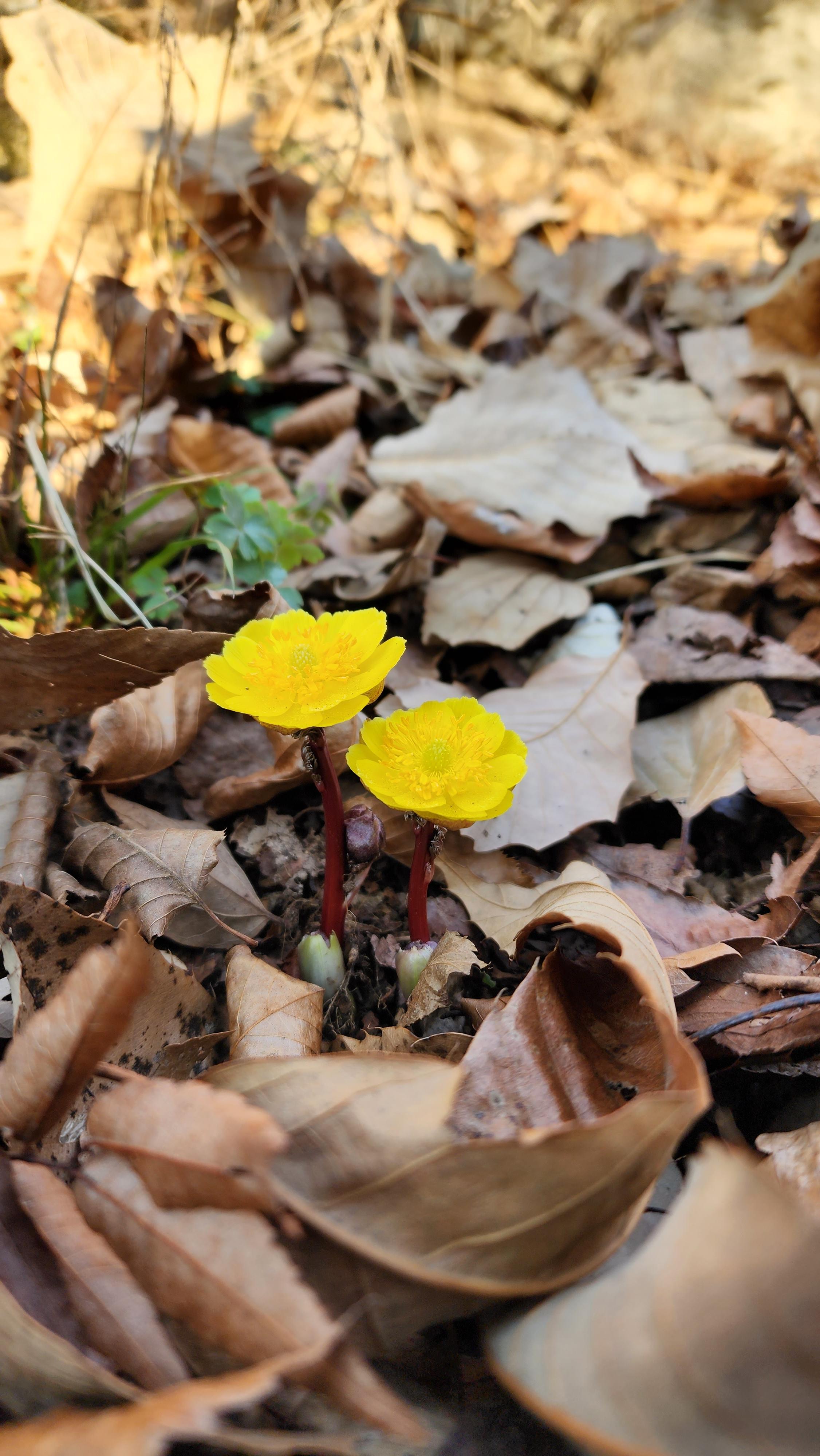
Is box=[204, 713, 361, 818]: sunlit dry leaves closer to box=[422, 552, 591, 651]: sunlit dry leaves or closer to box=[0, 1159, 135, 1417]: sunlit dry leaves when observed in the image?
box=[422, 552, 591, 651]: sunlit dry leaves

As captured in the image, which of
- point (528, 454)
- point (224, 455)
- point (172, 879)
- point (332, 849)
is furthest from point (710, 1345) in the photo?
point (224, 455)

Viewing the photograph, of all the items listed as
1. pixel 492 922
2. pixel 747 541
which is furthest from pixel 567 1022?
pixel 747 541

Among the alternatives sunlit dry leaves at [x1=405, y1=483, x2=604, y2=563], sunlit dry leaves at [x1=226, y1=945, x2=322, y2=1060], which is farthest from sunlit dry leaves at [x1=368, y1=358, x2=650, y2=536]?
sunlit dry leaves at [x1=226, y1=945, x2=322, y2=1060]

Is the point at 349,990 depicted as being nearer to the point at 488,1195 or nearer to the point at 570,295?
the point at 488,1195

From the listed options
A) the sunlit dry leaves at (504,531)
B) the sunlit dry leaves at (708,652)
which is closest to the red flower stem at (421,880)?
the sunlit dry leaves at (708,652)

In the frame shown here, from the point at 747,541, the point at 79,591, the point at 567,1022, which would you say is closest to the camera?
the point at 567,1022

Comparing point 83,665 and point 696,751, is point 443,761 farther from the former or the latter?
point 696,751
